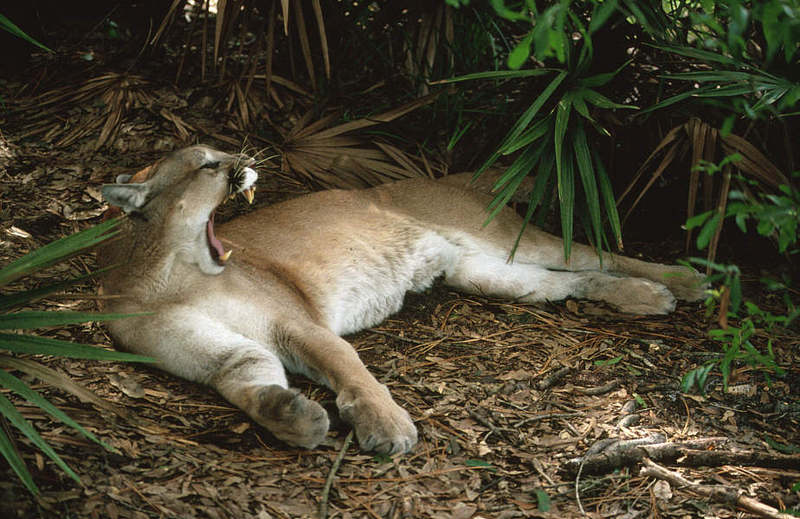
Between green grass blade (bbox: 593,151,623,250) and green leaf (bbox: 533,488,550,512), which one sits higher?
green grass blade (bbox: 593,151,623,250)

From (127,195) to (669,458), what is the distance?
2.34 m

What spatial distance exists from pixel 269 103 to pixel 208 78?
51cm

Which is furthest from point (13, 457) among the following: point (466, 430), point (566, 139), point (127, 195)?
point (566, 139)

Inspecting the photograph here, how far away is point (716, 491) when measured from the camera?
2.45 m

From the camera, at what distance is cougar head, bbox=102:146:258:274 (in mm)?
3102

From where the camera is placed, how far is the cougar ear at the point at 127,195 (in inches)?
118

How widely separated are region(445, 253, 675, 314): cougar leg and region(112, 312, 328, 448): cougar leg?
138cm

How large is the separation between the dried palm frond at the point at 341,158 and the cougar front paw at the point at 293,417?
217 cm

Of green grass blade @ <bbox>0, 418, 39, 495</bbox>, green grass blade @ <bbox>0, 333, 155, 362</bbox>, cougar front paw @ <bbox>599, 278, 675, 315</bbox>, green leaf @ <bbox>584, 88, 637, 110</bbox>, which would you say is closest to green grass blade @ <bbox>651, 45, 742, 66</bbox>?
green leaf @ <bbox>584, 88, 637, 110</bbox>

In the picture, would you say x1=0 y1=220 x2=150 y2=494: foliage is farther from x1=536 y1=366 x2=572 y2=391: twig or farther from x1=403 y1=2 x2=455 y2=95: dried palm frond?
x1=403 y1=2 x2=455 y2=95: dried palm frond

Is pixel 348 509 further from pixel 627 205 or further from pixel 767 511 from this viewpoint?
pixel 627 205

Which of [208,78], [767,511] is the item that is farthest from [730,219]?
[208,78]

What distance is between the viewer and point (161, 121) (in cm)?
475

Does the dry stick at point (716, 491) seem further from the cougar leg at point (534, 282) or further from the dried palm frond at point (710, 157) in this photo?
the cougar leg at point (534, 282)
